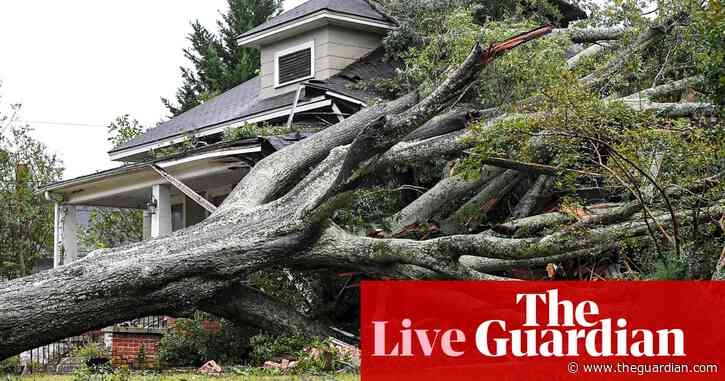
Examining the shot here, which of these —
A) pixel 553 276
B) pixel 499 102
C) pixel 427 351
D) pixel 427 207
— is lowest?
pixel 427 351

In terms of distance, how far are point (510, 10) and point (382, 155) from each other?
7.96 m

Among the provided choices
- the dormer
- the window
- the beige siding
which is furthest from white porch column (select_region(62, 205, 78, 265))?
the window

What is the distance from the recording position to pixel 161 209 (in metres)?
18.8

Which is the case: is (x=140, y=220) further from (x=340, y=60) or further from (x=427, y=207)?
(x=427, y=207)

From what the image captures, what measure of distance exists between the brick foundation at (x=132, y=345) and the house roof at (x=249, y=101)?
5.26 meters

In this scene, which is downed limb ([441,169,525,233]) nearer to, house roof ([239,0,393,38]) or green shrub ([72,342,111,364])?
green shrub ([72,342,111,364])

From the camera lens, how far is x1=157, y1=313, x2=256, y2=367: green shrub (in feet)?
44.3

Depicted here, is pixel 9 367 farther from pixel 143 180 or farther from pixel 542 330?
pixel 542 330

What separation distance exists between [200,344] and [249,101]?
27.6 ft

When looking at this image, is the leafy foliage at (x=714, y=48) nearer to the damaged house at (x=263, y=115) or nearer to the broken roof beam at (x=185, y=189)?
the damaged house at (x=263, y=115)

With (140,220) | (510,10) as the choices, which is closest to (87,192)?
(140,220)

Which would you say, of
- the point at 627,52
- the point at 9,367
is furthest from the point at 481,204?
the point at 9,367

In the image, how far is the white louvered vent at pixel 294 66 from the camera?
777 inches

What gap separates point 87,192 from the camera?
20344mm
